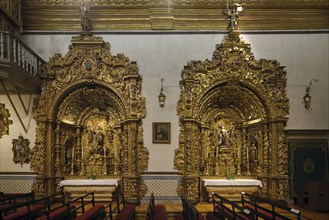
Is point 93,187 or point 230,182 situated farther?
point 230,182

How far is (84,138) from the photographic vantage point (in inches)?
551

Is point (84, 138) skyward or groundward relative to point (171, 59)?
groundward

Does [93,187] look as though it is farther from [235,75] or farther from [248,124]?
[235,75]

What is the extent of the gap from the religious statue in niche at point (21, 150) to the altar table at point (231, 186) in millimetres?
6043

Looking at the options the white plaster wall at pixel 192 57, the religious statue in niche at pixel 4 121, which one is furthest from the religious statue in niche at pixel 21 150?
the white plaster wall at pixel 192 57

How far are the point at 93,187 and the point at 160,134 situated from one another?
2.80 meters

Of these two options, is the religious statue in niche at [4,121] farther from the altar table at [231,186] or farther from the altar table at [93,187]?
the altar table at [231,186]

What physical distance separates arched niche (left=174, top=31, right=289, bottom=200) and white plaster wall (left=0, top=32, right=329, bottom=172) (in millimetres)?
302

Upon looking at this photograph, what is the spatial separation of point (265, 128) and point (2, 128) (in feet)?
29.3

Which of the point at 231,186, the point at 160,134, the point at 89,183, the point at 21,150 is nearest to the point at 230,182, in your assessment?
the point at 231,186

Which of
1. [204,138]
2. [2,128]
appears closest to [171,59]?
[204,138]

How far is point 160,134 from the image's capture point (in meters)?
12.9

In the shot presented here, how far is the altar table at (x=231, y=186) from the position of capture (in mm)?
12453

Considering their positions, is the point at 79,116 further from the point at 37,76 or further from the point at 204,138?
the point at 204,138
